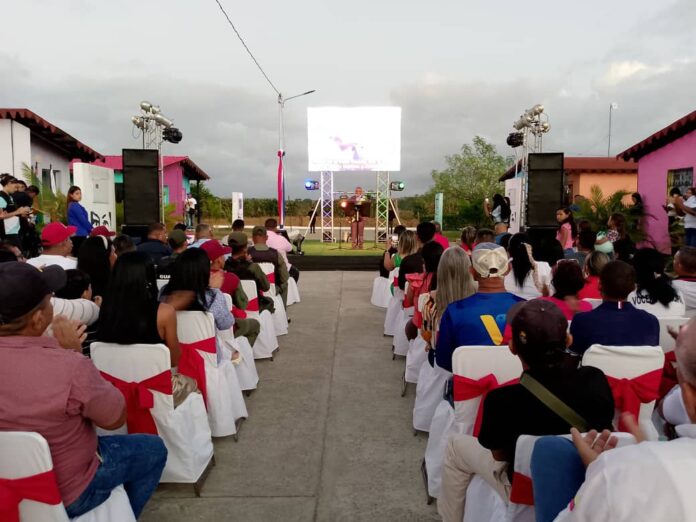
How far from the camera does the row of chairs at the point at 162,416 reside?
6.09 feet

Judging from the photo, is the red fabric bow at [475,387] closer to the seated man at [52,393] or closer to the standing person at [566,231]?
the seated man at [52,393]

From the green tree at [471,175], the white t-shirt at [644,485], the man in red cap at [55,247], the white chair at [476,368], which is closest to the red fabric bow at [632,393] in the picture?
the white chair at [476,368]

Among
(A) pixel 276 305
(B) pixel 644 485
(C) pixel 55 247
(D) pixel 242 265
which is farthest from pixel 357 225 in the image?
(B) pixel 644 485

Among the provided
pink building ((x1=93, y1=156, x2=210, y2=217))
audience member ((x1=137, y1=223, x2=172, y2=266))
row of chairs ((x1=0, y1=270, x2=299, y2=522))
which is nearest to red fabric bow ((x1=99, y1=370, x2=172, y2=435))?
row of chairs ((x1=0, y1=270, x2=299, y2=522))

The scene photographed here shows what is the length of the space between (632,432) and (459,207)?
2900 centimetres

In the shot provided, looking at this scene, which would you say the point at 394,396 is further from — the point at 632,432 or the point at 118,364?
the point at 632,432

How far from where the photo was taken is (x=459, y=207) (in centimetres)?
2970

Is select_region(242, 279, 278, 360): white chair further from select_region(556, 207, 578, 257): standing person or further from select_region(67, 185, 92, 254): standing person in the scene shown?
select_region(556, 207, 578, 257): standing person

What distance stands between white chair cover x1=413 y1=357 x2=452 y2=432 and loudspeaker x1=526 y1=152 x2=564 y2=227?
366 inches

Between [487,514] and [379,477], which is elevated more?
[487,514]

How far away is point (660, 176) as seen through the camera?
1326cm

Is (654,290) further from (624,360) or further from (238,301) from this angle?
(238,301)

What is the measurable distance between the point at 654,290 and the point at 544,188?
9.00 metres

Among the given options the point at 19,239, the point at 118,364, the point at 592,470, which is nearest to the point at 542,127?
the point at 19,239
